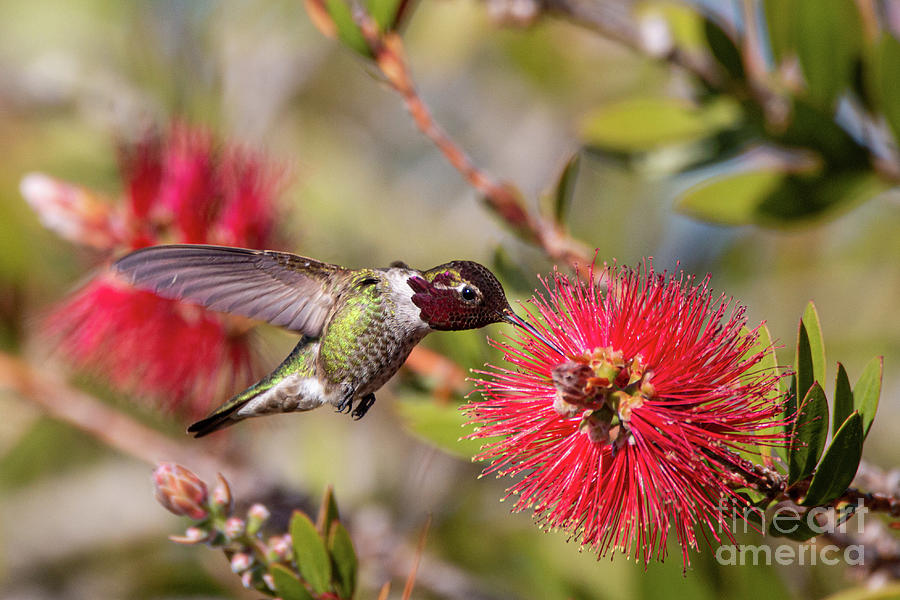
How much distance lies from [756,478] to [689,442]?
86 millimetres

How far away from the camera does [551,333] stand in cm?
108

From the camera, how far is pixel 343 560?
104cm

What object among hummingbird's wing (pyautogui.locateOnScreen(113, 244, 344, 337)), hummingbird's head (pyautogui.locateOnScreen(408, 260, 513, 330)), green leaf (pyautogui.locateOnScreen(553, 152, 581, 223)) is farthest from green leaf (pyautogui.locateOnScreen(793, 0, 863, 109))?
hummingbird's wing (pyautogui.locateOnScreen(113, 244, 344, 337))

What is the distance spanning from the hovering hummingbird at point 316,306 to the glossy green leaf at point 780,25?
0.78 metres

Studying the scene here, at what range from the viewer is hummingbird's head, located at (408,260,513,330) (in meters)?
1.07

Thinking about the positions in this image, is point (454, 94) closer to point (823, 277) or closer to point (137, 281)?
point (823, 277)

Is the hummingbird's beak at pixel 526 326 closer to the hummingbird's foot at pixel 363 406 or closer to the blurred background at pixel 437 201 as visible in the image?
the blurred background at pixel 437 201

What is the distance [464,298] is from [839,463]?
18.1 inches

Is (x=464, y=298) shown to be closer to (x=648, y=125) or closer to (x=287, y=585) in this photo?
(x=287, y=585)

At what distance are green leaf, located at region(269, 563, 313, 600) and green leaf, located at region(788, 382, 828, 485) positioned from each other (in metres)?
0.55

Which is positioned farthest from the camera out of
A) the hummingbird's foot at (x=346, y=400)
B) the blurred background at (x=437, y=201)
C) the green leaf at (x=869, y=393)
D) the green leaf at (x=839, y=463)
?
the blurred background at (x=437, y=201)

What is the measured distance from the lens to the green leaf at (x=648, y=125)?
1.63 m


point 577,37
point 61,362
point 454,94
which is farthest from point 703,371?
point 454,94

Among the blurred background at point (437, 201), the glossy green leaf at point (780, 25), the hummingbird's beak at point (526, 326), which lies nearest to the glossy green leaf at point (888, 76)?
the blurred background at point (437, 201)
